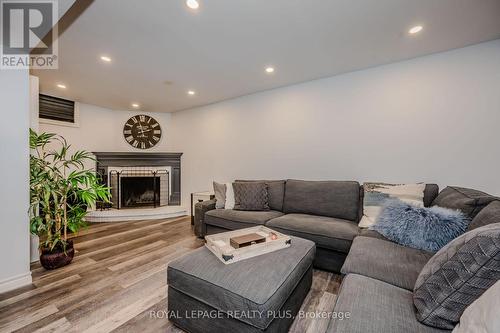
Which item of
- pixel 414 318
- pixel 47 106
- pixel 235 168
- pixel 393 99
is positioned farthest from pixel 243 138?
pixel 47 106

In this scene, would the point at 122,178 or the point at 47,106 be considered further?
the point at 122,178

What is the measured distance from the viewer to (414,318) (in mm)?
879

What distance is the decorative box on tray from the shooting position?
141cm

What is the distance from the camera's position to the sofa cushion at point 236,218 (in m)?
2.56

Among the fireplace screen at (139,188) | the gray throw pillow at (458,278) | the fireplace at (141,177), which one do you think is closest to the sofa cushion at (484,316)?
the gray throw pillow at (458,278)

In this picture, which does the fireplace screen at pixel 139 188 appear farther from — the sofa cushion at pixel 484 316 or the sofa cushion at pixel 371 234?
the sofa cushion at pixel 484 316

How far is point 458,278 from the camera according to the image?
79 centimetres

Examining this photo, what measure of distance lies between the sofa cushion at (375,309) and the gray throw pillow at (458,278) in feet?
0.21

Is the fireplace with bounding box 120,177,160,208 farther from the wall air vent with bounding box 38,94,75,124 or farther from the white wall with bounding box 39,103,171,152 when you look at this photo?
the wall air vent with bounding box 38,94,75,124

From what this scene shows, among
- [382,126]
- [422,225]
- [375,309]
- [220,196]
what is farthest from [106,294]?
[382,126]

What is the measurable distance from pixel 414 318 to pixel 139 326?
1.64 m

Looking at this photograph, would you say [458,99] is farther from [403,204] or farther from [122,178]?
[122,178]

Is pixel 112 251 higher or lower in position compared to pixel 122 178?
lower

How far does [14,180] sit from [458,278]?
10.4 ft
